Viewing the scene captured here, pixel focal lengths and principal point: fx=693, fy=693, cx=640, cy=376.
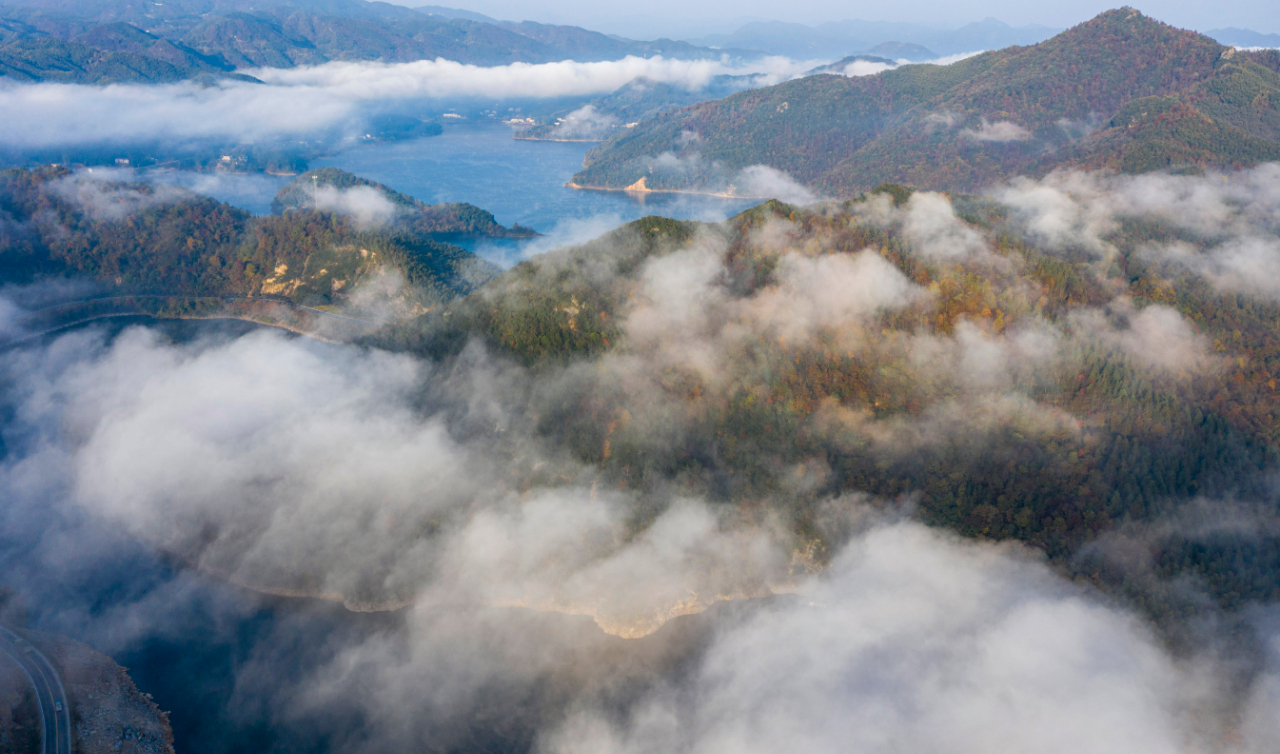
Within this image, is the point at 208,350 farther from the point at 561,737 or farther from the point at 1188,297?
the point at 1188,297

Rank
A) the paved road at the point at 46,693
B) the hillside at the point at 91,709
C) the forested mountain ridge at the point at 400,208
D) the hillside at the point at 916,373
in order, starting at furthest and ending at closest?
the forested mountain ridge at the point at 400,208 → the hillside at the point at 916,373 → the hillside at the point at 91,709 → the paved road at the point at 46,693

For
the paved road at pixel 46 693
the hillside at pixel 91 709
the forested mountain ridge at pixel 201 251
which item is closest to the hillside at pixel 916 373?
the hillside at pixel 91 709

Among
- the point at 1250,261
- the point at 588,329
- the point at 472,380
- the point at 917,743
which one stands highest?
the point at 1250,261

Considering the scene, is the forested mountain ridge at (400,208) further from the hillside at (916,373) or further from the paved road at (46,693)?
the paved road at (46,693)

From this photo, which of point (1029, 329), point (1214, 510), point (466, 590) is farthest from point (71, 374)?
point (1214, 510)

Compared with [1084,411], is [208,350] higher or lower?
lower

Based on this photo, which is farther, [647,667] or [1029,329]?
[1029,329]

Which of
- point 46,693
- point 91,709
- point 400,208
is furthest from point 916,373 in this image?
point 400,208
